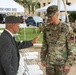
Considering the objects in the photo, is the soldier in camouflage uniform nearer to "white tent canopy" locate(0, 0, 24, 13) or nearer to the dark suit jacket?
the dark suit jacket

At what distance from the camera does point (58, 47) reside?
5195 mm

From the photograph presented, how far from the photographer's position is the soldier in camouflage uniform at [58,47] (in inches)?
203

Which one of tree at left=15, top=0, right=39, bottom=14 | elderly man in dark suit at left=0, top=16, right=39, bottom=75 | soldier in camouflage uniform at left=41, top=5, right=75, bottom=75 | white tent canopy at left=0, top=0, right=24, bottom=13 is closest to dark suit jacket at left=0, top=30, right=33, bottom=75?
elderly man in dark suit at left=0, top=16, right=39, bottom=75

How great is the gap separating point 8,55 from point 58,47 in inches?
46.1

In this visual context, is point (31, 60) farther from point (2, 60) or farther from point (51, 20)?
point (2, 60)

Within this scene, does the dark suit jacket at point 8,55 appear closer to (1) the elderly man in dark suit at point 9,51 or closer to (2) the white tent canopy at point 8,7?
(1) the elderly man in dark suit at point 9,51

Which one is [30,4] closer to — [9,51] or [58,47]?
[58,47]

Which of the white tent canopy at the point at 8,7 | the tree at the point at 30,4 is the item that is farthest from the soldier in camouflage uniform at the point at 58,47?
the tree at the point at 30,4

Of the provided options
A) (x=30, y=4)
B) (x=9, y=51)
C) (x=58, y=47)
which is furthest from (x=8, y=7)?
(x=30, y=4)

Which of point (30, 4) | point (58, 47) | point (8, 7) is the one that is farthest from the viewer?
point (30, 4)

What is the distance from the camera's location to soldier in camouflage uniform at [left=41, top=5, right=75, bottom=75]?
5.16 metres

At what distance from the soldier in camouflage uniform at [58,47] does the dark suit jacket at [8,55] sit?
3.05ft

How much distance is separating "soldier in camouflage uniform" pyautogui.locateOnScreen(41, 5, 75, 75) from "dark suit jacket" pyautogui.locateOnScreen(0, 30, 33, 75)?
93cm

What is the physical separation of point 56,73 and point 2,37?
1255mm
